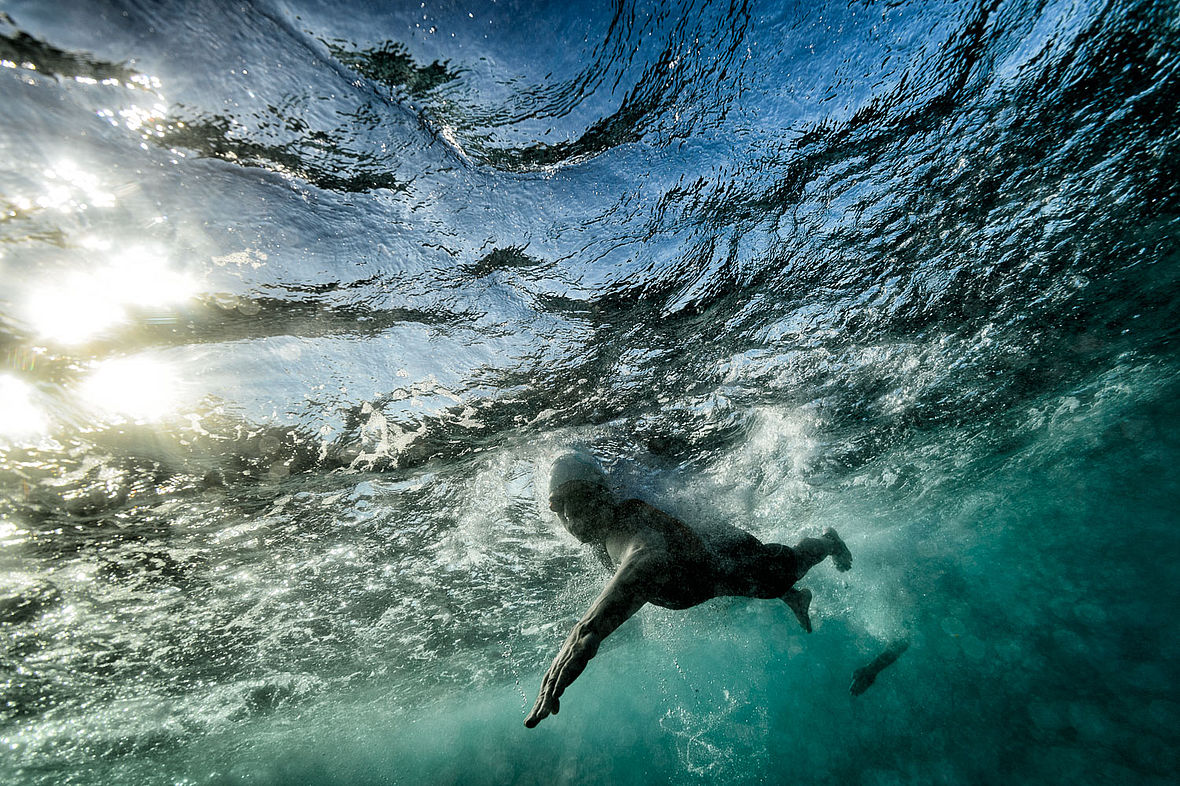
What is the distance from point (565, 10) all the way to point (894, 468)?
1870 centimetres

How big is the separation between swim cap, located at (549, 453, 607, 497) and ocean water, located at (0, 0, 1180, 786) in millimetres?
325

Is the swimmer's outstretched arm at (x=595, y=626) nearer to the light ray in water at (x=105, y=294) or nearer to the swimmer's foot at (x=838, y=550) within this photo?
the swimmer's foot at (x=838, y=550)

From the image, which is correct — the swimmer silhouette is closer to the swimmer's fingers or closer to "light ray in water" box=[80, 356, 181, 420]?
the swimmer's fingers

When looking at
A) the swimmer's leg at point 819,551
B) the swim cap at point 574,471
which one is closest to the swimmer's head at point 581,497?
the swim cap at point 574,471

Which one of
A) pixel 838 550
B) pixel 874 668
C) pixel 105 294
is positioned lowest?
pixel 874 668

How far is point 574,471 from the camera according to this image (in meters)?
8.66

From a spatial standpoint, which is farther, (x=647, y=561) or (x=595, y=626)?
(x=647, y=561)

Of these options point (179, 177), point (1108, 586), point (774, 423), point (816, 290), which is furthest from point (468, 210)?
point (1108, 586)

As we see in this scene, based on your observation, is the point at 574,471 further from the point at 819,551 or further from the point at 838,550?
the point at 838,550

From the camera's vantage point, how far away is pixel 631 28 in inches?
147

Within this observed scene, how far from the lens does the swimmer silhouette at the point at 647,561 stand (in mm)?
4523

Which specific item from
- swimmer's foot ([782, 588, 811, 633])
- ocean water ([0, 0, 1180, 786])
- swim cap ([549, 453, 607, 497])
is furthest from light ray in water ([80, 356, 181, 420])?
swimmer's foot ([782, 588, 811, 633])

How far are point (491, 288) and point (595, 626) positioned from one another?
14.2 feet

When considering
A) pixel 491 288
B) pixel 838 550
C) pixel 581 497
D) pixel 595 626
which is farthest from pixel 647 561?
pixel 838 550
